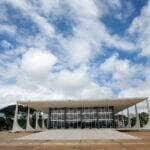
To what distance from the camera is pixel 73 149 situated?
14.8 meters

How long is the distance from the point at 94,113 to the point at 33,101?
1348 cm

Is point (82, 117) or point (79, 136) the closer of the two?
point (79, 136)

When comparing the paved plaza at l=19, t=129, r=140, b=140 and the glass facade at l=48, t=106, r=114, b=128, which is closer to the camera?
the paved plaza at l=19, t=129, r=140, b=140

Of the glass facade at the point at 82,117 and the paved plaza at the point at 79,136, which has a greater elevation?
the glass facade at the point at 82,117

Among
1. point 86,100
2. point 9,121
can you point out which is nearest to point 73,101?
point 86,100

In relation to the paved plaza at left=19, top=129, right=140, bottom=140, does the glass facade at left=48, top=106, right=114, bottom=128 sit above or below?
above

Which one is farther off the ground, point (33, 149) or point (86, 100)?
point (86, 100)

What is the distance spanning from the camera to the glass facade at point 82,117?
50094mm

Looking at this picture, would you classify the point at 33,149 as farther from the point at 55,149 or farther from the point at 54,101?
the point at 54,101

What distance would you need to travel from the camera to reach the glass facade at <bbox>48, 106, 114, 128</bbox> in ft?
164

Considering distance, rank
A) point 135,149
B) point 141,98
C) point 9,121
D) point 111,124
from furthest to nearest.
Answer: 1. point 9,121
2. point 111,124
3. point 141,98
4. point 135,149

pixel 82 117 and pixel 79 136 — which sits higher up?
pixel 82 117

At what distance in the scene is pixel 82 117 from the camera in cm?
5119

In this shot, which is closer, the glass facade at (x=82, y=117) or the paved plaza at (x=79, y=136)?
the paved plaza at (x=79, y=136)
